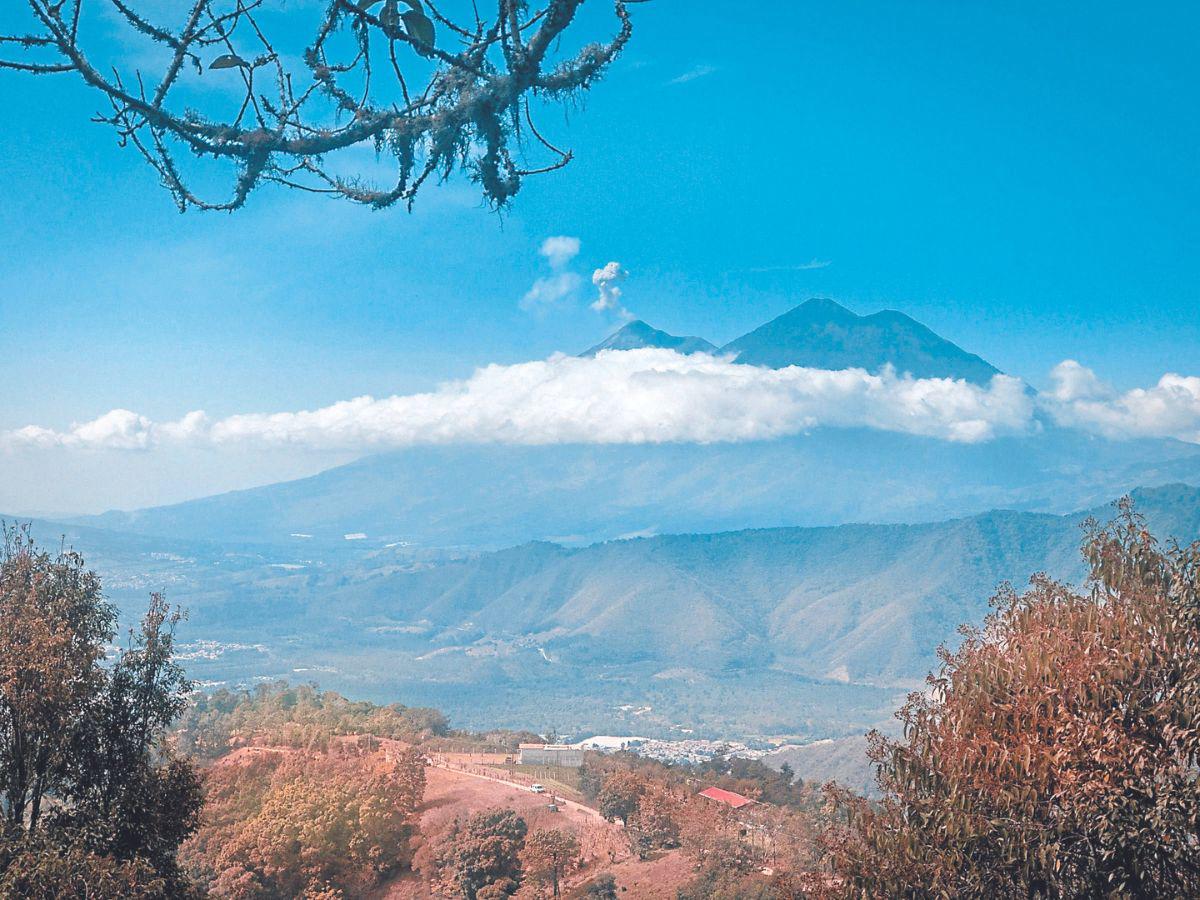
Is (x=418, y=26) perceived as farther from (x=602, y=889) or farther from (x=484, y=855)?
(x=484, y=855)

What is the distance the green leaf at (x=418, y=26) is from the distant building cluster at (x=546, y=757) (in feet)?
145

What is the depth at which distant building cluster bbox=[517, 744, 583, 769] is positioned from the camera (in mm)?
47125

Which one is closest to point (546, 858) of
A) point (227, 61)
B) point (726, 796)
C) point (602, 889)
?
point (602, 889)

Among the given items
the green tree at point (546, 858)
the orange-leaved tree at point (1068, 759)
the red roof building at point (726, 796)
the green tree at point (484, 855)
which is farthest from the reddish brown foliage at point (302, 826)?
the orange-leaved tree at point (1068, 759)

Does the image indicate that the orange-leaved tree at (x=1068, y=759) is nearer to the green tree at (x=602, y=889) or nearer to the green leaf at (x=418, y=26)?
the green leaf at (x=418, y=26)

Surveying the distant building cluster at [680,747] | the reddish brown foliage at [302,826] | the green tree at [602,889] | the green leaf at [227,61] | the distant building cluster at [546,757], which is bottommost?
the distant building cluster at [680,747]

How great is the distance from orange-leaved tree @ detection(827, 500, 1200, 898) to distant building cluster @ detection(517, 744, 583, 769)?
129 ft

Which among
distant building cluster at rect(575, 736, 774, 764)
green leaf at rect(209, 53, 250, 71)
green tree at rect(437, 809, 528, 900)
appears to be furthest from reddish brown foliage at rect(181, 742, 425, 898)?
distant building cluster at rect(575, 736, 774, 764)

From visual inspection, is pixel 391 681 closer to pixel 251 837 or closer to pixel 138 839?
pixel 251 837

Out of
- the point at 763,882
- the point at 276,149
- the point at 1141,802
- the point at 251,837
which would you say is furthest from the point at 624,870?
the point at 276,149

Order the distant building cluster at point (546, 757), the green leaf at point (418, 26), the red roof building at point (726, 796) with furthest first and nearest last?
the distant building cluster at point (546, 757), the red roof building at point (726, 796), the green leaf at point (418, 26)

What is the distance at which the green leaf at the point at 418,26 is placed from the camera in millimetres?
3605

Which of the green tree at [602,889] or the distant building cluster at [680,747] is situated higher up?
the green tree at [602,889]

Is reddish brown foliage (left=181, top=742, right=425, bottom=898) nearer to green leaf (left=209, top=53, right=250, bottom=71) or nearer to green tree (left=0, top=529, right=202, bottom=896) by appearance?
green tree (left=0, top=529, right=202, bottom=896)
